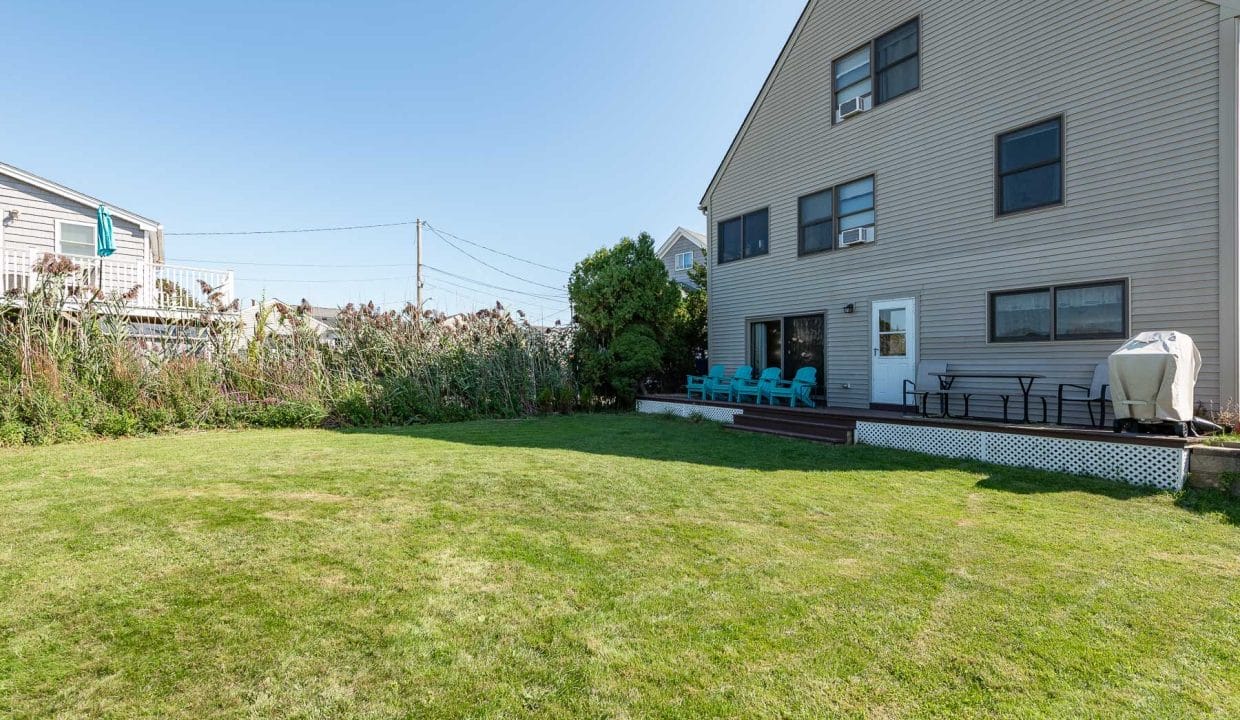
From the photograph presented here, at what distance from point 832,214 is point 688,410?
4.71m

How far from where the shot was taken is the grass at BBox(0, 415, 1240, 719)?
6.53 feet

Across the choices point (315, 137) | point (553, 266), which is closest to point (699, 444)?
point (315, 137)

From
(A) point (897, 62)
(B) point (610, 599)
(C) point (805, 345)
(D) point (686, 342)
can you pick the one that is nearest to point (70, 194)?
(D) point (686, 342)

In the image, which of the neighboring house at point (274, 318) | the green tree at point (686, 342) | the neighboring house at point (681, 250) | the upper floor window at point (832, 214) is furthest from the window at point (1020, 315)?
the neighboring house at point (681, 250)

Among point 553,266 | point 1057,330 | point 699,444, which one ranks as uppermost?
point 553,266

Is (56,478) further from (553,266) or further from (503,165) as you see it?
(553,266)

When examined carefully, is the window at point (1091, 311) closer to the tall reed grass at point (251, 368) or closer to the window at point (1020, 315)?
the window at point (1020, 315)

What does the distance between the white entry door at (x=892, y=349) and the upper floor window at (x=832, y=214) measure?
1406mm

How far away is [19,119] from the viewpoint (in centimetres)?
1317

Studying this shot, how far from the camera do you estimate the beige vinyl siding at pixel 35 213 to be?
41.7 feet

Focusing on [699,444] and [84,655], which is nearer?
[84,655]

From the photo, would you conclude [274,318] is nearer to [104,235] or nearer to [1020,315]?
[104,235]

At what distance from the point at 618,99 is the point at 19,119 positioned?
582 inches

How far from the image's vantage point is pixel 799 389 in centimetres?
1012
